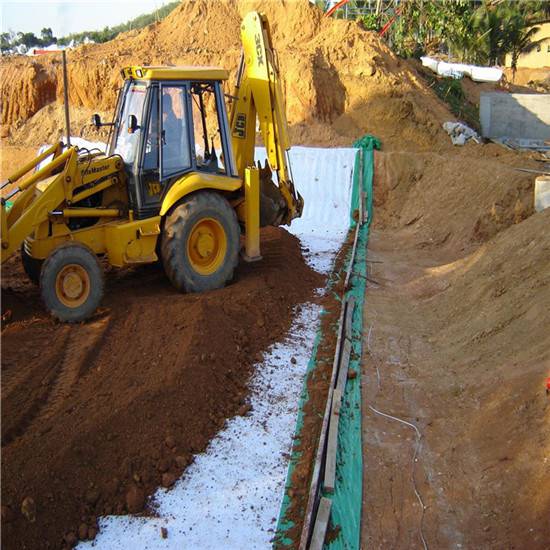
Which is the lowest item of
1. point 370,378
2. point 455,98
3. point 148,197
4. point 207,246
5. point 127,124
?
point 370,378

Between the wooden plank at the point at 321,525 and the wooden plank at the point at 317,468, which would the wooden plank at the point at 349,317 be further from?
the wooden plank at the point at 321,525

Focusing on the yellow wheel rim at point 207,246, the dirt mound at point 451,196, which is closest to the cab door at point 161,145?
the yellow wheel rim at point 207,246

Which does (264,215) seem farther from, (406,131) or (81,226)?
(406,131)

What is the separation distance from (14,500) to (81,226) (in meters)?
4.04

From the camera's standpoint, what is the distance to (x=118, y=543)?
471cm

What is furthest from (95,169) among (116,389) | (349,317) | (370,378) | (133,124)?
(370,378)

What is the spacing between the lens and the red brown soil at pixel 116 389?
16.3ft

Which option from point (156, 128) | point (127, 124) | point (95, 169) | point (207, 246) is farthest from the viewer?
point (207, 246)

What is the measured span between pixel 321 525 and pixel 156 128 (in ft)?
17.3

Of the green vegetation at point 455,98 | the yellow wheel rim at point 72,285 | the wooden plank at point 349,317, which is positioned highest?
the green vegetation at point 455,98

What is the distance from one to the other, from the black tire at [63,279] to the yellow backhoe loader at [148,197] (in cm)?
1

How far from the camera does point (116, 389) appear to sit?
6.20m

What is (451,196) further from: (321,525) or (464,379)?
(321,525)

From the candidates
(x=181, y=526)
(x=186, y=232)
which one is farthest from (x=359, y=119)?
(x=181, y=526)
